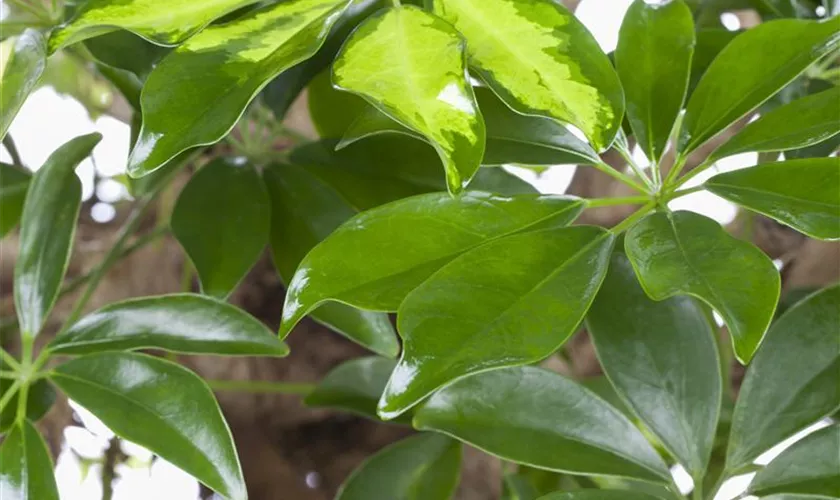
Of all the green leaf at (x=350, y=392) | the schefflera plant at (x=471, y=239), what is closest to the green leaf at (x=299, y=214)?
the schefflera plant at (x=471, y=239)

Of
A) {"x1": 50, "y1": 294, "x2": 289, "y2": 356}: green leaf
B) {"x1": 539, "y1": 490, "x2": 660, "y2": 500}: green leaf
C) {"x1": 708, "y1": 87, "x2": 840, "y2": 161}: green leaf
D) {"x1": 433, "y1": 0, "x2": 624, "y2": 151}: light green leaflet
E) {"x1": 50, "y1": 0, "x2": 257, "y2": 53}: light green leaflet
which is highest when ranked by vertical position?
{"x1": 50, "y1": 0, "x2": 257, "y2": 53}: light green leaflet

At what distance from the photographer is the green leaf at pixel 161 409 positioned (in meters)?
0.45

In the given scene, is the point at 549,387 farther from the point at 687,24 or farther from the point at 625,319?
the point at 687,24

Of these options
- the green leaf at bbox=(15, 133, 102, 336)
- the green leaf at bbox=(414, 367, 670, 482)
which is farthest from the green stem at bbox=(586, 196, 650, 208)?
the green leaf at bbox=(15, 133, 102, 336)

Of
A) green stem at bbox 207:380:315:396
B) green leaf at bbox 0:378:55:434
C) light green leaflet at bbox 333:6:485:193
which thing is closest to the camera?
light green leaflet at bbox 333:6:485:193

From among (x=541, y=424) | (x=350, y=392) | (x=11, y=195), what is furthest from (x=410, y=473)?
(x=11, y=195)

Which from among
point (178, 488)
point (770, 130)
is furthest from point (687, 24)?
point (178, 488)

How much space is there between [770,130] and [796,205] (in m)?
0.07

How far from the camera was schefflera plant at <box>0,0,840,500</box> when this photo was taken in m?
0.38

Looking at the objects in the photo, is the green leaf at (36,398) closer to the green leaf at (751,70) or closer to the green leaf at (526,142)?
the green leaf at (526,142)

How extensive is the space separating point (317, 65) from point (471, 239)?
0.25 meters

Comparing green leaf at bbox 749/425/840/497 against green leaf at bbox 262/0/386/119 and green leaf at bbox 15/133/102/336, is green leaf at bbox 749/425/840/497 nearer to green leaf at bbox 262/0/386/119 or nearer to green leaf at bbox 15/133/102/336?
green leaf at bbox 262/0/386/119

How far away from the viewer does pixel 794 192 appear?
1.41ft

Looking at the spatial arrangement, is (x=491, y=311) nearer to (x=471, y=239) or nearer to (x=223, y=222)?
(x=471, y=239)
